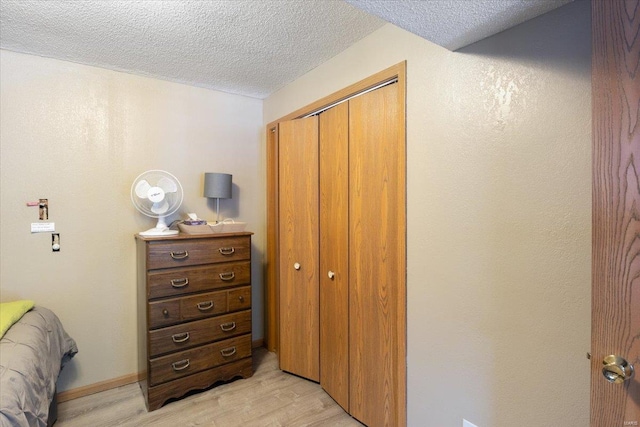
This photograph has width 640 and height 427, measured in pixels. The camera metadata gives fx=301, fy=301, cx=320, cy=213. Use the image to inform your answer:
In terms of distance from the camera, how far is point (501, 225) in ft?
4.00

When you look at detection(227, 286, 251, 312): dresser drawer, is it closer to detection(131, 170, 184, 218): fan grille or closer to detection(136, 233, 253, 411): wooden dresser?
detection(136, 233, 253, 411): wooden dresser

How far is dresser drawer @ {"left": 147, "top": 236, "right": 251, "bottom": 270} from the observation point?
1.99 m

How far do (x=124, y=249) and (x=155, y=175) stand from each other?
63cm

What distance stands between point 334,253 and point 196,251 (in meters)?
0.97

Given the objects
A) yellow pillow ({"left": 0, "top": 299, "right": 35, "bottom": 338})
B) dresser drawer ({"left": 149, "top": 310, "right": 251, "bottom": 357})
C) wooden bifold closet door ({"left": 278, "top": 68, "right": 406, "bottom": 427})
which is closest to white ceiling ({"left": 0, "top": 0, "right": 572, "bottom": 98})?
wooden bifold closet door ({"left": 278, "top": 68, "right": 406, "bottom": 427})

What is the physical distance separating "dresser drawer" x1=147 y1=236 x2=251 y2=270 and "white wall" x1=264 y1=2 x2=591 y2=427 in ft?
4.34

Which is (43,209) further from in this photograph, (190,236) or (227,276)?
(227,276)

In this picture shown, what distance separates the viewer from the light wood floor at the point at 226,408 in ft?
6.20

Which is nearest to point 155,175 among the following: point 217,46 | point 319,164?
point 217,46

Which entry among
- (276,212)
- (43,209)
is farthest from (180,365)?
(43,209)

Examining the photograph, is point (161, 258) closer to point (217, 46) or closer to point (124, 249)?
point (124, 249)

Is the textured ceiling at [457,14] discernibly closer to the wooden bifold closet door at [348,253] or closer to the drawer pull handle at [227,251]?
the wooden bifold closet door at [348,253]

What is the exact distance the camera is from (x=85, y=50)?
1.98 meters

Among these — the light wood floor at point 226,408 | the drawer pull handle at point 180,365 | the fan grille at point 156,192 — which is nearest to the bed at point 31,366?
the light wood floor at point 226,408
